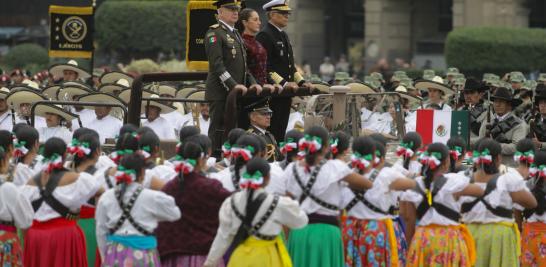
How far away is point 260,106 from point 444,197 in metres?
2.71

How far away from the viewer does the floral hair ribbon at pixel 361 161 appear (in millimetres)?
12039

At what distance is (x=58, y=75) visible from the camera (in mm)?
24953

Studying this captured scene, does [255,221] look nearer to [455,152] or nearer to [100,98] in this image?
[455,152]

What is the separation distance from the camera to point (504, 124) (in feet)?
55.9

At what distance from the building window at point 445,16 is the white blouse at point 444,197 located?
3455 centimetres

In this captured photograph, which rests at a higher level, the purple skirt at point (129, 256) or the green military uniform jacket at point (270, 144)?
the green military uniform jacket at point (270, 144)

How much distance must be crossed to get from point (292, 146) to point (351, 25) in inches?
1480

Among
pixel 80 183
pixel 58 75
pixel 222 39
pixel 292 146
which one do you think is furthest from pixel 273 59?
pixel 58 75

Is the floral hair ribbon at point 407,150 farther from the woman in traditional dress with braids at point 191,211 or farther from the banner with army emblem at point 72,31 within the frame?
the banner with army emblem at point 72,31

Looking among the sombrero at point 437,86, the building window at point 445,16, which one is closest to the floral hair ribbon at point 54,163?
the sombrero at point 437,86

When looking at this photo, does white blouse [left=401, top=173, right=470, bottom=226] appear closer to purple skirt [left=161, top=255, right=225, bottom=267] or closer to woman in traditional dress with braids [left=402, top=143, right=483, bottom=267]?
woman in traditional dress with braids [left=402, top=143, right=483, bottom=267]

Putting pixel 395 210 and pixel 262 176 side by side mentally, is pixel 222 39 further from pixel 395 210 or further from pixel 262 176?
pixel 262 176

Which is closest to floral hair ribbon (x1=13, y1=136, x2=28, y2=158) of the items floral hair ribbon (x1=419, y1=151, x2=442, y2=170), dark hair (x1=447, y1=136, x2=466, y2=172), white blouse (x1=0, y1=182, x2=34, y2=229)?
white blouse (x1=0, y1=182, x2=34, y2=229)

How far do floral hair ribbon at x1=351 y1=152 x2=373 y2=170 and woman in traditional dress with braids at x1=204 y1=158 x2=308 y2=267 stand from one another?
41.8 inches
